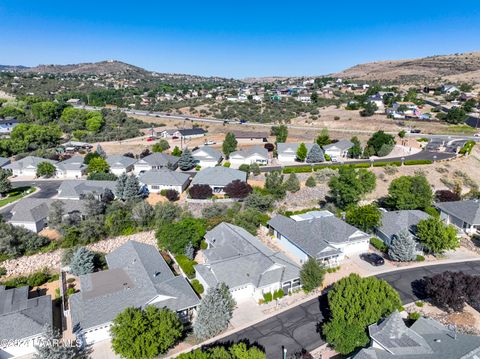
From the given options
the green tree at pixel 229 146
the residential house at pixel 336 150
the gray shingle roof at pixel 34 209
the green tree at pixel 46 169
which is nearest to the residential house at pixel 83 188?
the gray shingle roof at pixel 34 209

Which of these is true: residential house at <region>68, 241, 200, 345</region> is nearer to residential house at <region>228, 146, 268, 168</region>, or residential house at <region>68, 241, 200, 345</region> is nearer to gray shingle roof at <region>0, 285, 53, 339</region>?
gray shingle roof at <region>0, 285, 53, 339</region>

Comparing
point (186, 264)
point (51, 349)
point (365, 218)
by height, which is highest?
point (365, 218)

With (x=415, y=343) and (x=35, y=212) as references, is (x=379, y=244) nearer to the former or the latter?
(x=415, y=343)

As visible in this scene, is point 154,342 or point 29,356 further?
point 29,356

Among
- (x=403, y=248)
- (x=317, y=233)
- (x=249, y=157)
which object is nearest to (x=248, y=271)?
(x=317, y=233)

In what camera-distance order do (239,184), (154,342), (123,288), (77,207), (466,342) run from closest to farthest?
(466,342), (154,342), (123,288), (77,207), (239,184)

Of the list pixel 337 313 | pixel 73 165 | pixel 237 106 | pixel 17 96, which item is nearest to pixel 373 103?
pixel 237 106

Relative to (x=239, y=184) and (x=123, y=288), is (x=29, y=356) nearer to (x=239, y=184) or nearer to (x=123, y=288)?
(x=123, y=288)
